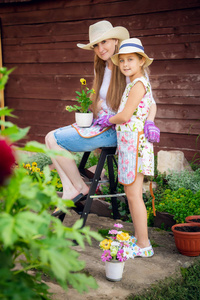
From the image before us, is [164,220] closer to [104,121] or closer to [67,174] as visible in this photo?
[67,174]

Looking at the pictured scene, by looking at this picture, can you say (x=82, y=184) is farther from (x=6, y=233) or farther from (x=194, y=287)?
(x=6, y=233)

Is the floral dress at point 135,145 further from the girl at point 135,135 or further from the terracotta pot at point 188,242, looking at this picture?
the terracotta pot at point 188,242

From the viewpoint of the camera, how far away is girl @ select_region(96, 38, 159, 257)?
2.95 m

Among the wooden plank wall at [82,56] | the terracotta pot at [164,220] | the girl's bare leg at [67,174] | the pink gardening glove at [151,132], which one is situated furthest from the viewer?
the wooden plank wall at [82,56]

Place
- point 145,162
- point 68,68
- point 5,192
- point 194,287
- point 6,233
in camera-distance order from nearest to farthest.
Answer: point 6,233
point 5,192
point 194,287
point 145,162
point 68,68

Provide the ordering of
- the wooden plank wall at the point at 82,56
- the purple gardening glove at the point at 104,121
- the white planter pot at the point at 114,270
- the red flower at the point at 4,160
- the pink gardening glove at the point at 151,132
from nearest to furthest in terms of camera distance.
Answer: the red flower at the point at 4,160
the white planter pot at the point at 114,270
the pink gardening glove at the point at 151,132
the purple gardening glove at the point at 104,121
the wooden plank wall at the point at 82,56

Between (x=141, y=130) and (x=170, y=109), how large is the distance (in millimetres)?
2336

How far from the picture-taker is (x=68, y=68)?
618cm

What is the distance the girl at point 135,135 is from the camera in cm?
295

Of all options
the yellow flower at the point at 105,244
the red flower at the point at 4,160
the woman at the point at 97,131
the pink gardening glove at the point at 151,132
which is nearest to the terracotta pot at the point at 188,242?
the yellow flower at the point at 105,244

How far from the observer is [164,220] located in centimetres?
368

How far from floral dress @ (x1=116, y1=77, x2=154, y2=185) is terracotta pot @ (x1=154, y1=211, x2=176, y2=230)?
0.82 m

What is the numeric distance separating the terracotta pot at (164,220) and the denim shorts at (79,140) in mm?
919

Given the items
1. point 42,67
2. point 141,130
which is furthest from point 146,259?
point 42,67
